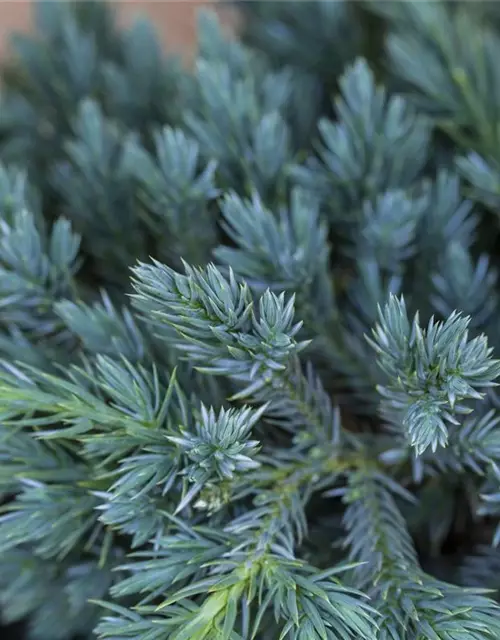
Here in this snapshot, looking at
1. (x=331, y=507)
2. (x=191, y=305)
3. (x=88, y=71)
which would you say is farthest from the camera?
(x=88, y=71)

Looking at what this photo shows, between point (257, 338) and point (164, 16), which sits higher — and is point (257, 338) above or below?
below

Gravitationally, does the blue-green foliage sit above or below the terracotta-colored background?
below

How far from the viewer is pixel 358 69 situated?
17.6 inches

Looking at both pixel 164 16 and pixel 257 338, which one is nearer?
pixel 257 338

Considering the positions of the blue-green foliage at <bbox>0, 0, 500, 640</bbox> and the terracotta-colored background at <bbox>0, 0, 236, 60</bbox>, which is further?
the terracotta-colored background at <bbox>0, 0, 236, 60</bbox>

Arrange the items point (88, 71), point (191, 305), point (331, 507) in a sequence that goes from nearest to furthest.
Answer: point (191, 305) → point (331, 507) → point (88, 71)

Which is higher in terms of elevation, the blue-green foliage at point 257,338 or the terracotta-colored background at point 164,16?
the terracotta-colored background at point 164,16

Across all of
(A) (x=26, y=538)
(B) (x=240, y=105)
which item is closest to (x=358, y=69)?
(B) (x=240, y=105)

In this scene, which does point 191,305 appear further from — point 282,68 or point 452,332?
point 282,68

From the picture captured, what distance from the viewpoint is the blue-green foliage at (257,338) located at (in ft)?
1.06

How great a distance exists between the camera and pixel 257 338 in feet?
1.07

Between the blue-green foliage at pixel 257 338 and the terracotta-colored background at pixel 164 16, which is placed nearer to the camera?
the blue-green foliage at pixel 257 338

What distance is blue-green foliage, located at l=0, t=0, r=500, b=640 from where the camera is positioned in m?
0.32

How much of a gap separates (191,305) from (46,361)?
132mm
